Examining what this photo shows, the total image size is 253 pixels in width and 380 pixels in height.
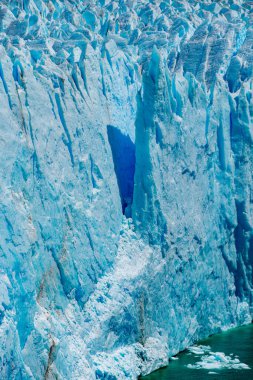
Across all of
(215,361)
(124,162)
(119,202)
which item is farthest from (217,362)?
(124,162)

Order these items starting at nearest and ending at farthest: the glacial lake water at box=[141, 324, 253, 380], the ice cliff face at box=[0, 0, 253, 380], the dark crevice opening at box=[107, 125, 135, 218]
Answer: the ice cliff face at box=[0, 0, 253, 380] → the glacial lake water at box=[141, 324, 253, 380] → the dark crevice opening at box=[107, 125, 135, 218]

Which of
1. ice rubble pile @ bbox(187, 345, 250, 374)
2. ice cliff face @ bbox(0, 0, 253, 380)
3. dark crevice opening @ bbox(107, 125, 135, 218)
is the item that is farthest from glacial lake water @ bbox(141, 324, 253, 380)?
dark crevice opening @ bbox(107, 125, 135, 218)

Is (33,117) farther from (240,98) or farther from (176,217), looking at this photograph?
(240,98)

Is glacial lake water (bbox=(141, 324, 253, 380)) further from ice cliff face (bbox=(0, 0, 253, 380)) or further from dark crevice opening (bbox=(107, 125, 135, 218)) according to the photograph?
dark crevice opening (bbox=(107, 125, 135, 218))

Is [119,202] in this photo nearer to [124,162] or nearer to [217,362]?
[124,162]

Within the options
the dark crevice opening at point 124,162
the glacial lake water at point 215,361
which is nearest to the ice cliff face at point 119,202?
the dark crevice opening at point 124,162
